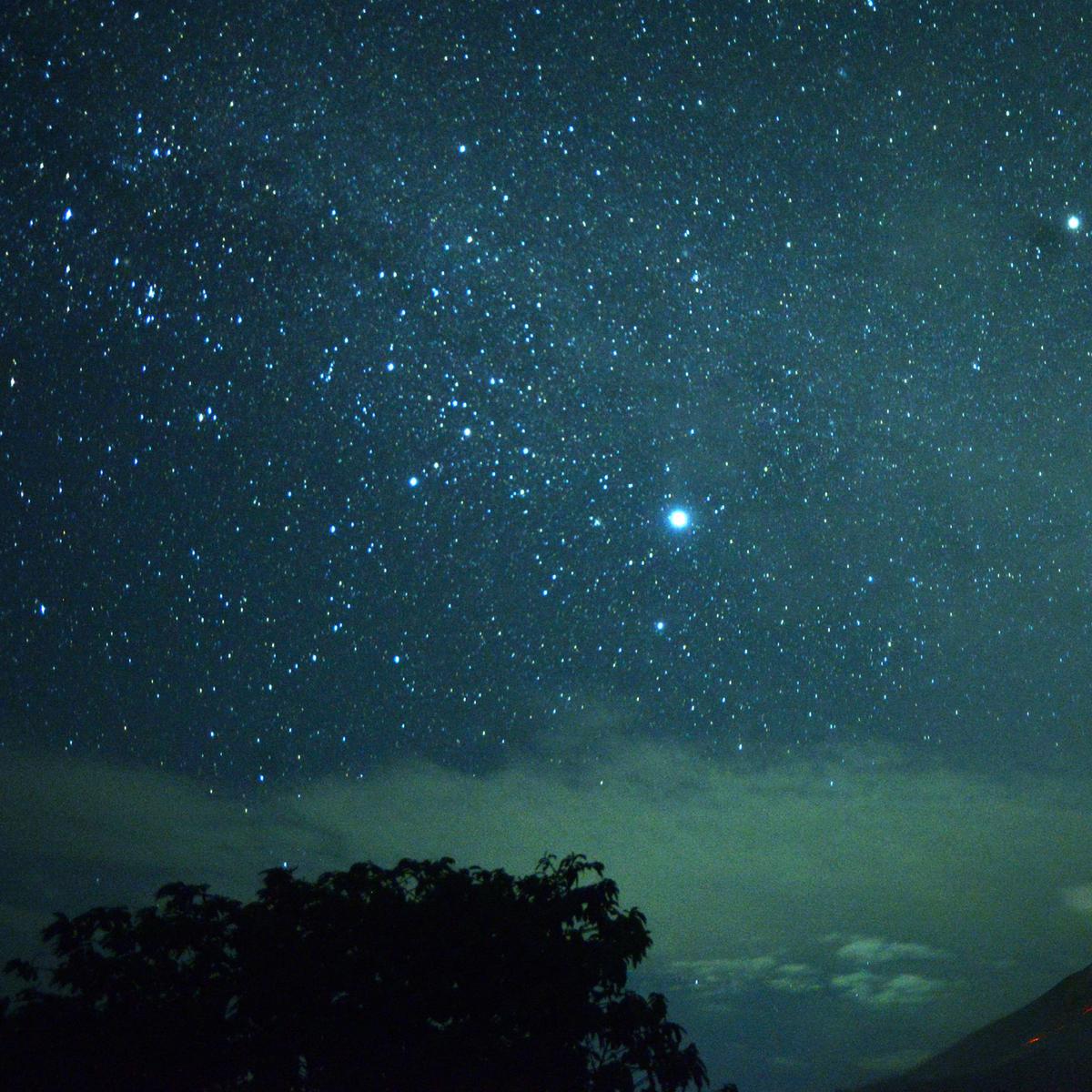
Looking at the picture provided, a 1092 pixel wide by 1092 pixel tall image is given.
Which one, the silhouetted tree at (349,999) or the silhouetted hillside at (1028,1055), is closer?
the silhouetted tree at (349,999)

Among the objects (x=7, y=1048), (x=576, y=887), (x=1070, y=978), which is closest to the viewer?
(x=7, y=1048)

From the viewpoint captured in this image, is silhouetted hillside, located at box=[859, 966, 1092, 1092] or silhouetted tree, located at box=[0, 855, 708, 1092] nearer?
silhouetted tree, located at box=[0, 855, 708, 1092]

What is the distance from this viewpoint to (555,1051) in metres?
11.3

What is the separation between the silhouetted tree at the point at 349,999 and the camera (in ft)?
34.7

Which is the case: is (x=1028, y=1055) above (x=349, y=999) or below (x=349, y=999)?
below

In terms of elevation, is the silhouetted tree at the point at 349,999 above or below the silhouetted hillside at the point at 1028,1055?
above

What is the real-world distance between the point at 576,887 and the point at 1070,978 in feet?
260

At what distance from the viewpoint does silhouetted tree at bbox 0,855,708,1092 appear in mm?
10562

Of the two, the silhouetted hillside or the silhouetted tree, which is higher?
the silhouetted tree

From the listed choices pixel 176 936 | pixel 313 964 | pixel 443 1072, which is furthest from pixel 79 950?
pixel 443 1072

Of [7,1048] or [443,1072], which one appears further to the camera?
[443,1072]

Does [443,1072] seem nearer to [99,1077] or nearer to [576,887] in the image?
[576,887]

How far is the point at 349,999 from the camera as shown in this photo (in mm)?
10977

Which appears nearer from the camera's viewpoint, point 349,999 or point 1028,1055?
point 349,999
